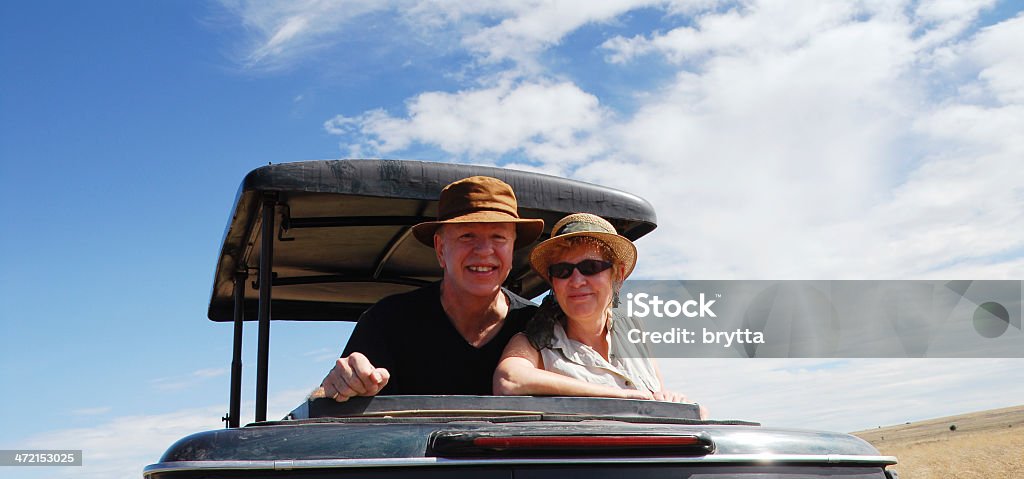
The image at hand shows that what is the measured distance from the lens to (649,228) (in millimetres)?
4438

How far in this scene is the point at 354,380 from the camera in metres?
3.01

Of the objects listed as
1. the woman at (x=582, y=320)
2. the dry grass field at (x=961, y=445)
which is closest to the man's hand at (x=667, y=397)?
the woman at (x=582, y=320)

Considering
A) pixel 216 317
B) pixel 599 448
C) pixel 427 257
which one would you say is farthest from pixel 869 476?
pixel 216 317

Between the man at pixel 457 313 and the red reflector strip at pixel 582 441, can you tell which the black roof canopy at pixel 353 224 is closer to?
the man at pixel 457 313

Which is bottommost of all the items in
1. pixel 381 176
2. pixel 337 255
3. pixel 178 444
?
pixel 178 444

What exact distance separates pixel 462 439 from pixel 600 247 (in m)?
1.79

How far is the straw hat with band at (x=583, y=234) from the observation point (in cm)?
383

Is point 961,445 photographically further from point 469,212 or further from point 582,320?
point 469,212

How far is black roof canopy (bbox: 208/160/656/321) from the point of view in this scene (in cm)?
372

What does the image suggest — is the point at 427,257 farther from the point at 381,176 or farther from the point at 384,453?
the point at 384,453

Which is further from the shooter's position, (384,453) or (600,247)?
(600,247)

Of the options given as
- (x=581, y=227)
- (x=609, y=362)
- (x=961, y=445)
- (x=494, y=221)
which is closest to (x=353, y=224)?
(x=494, y=221)

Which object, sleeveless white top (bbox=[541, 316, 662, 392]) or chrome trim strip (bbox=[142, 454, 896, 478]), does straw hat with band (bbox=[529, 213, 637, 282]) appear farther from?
chrome trim strip (bbox=[142, 454, 896, 478])

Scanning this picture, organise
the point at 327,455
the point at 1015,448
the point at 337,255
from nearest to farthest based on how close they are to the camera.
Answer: the point at 327,455 < the point at 337,255 < the point at 1015,448
